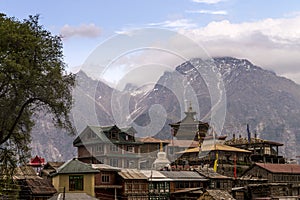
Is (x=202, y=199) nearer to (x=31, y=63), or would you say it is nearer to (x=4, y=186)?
(x=4, y=186)

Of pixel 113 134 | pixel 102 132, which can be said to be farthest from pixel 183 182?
pixel 102 132

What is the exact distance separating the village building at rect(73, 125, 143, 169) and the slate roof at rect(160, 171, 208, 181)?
1221cm

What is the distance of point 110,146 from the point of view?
90.5 metres

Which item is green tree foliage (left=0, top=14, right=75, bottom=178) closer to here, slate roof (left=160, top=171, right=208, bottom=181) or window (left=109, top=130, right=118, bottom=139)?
slate roof (left=160, top=171, right=208, bottom=181)

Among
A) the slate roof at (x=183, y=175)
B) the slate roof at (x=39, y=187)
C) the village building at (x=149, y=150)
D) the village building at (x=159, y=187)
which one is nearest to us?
the slate roof at (x=39, y=187)

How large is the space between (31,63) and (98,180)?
38.4 meters

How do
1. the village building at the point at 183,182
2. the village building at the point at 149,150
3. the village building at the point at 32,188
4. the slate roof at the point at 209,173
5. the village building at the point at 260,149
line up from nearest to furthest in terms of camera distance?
the village building at the point at 32,188 < the village building at the point at 183,182 < the slate roof at the point at 209,173 < the village building at the point at 149,150 < the village building at the point at 260,149

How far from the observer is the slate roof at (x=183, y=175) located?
261 feet

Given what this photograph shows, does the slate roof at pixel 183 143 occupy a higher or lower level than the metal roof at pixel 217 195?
higher

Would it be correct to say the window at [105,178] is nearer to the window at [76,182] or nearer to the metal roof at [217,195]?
the window at [76,182]

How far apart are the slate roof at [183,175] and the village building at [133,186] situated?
5115mm

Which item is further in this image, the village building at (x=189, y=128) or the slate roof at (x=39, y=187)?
the village building at (x=189, y=128)

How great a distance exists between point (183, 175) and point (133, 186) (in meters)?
9.53

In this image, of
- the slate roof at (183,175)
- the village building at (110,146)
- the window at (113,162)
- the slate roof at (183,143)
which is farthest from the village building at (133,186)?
the slate roof at (183,143)
